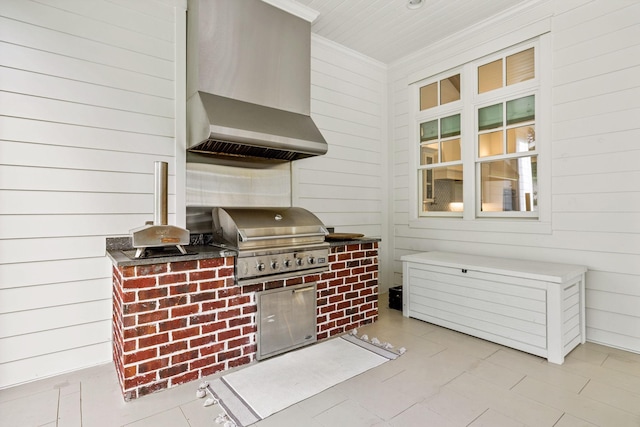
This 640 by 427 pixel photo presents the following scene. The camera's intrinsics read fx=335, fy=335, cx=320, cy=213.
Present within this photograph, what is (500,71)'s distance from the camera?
356 centimetres

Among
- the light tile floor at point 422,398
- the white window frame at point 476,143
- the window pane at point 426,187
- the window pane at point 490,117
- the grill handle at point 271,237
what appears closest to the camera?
the light tile floor at point 422,398

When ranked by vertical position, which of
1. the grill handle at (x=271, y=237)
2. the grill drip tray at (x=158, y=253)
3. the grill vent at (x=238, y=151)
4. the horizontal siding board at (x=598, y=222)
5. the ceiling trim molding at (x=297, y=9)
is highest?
the ceiling trim molding at (x=297, y=9)

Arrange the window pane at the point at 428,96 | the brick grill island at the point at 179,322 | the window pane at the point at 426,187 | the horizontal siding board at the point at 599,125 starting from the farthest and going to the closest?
the window pane at the point at 426,187
the window pane at the point at 428,96
the horizontal siding board at the point at 599,125
the brick grill island at the point at 179,322

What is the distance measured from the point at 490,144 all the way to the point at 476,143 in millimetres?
149

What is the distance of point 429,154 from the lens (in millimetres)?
4281

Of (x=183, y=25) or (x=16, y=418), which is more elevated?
(x=183, y=25)

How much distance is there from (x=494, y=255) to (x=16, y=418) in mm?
3984

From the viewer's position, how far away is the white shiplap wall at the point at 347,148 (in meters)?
3.86

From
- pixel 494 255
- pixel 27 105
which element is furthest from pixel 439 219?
pixel 27 105

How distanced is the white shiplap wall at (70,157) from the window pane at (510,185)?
3295 millimetres

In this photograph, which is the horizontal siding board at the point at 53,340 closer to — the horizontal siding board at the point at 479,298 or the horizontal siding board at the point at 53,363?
the horizontal siding board at the point at 53,363

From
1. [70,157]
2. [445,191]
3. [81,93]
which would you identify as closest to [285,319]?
[70,157]

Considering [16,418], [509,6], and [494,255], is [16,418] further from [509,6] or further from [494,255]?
[509,6]

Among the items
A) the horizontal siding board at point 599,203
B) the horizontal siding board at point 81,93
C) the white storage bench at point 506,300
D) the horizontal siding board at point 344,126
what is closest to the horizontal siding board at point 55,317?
the horizontal siding board at point 81,93
